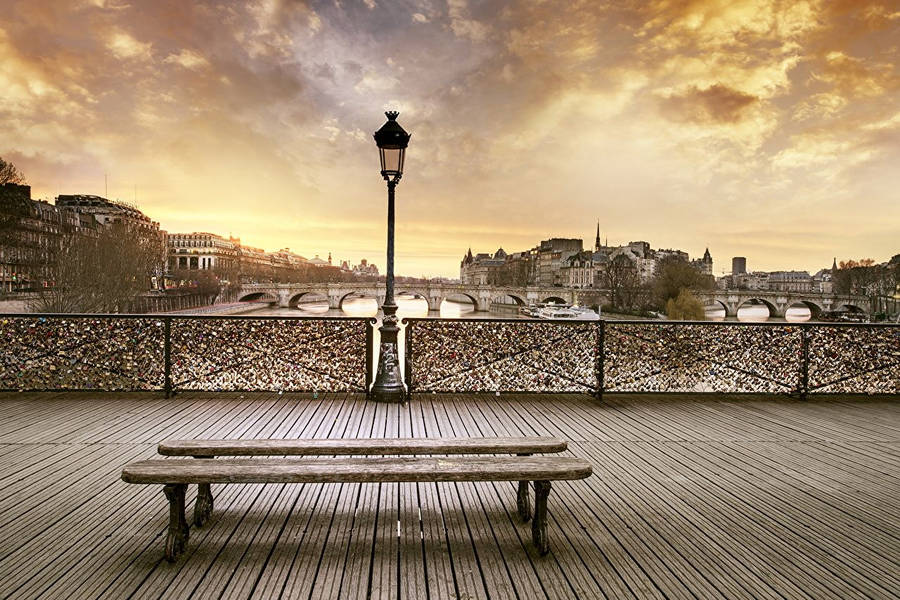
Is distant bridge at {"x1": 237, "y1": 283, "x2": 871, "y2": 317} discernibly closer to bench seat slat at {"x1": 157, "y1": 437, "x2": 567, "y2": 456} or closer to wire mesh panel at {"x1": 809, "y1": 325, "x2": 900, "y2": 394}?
wire mesh panel at {"x1": 809, "y1": 325, "x2": 900, "y2": 394}

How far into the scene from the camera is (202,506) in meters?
2.90

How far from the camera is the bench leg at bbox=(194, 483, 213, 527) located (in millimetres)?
2867

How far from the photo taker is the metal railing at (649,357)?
669 cm

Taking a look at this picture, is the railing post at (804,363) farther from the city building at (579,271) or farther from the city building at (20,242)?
the city building at (579,271)

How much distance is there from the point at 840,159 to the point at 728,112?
15.5m

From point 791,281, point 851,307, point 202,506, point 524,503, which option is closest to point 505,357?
point 524,503

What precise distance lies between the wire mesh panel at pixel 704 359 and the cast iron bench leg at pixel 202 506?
5588 millimetres

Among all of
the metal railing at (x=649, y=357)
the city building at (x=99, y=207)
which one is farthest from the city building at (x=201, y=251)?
the metal railing at (x=649, y=357)

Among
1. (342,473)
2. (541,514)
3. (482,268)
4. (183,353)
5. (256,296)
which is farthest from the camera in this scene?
(482,268)

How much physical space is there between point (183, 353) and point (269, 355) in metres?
1.27

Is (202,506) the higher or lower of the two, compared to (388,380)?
lower

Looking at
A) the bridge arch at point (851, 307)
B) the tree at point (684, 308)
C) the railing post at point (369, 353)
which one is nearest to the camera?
the railing post at point (369, 353)

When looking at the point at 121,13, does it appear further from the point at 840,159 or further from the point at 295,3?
the point at 840,159

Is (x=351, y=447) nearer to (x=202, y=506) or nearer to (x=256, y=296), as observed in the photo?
(x=202, y=506)
